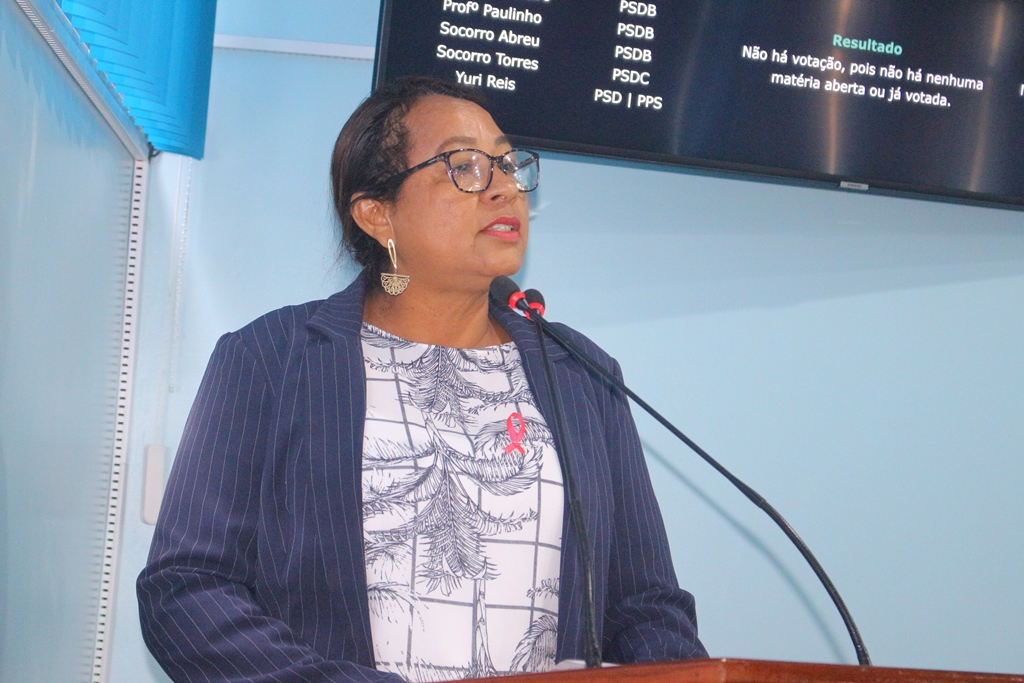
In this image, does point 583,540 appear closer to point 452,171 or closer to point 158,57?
point 452,171

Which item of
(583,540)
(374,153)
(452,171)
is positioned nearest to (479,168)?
(452,171)

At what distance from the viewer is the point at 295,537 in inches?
60.9

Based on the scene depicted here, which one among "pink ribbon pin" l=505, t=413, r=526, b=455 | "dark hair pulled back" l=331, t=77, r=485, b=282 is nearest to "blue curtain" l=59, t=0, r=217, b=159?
"dark hair pulled back" l=331, t=77, r=485, b=282

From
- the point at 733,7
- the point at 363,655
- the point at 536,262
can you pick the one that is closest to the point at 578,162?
the point at 536,262

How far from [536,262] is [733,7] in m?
0.73

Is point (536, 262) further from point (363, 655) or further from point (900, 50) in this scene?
point (363, 655)

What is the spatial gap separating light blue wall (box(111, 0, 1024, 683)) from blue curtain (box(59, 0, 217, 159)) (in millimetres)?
128

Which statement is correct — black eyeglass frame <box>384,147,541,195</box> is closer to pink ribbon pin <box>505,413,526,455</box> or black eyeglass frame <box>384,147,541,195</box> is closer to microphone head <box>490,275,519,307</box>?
microphone head <box>490,275,519,307</box>

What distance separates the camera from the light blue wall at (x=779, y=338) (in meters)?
2.37

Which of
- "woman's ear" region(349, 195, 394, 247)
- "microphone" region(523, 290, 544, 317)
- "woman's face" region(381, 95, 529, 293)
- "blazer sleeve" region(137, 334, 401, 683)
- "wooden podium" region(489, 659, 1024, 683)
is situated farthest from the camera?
"woman's ear" region(349, 195, 394, 247)

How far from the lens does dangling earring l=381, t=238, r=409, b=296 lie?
1.84m

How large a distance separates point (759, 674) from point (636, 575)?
0.79m

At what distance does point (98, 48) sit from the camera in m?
1.69

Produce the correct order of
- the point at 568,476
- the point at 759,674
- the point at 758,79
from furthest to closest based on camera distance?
the point at 758,79, the point at 568,476, the point at 759,674
